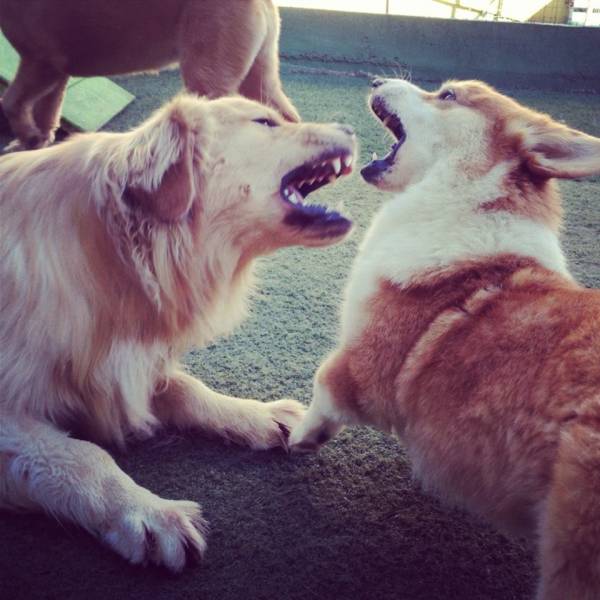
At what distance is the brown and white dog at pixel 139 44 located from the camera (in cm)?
278

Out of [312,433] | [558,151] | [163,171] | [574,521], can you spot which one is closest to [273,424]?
[312,433]

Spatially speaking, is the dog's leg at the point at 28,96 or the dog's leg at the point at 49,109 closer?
the dog's leg at the point at 28,96

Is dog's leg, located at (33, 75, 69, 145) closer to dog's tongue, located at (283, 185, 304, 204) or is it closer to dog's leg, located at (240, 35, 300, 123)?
dog's leg, located at (240, 35, 300, 123)

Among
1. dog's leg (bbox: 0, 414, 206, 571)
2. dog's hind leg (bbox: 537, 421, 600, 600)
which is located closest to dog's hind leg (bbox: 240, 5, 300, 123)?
dog's leg (bbox: 0, 414, 206, 571)

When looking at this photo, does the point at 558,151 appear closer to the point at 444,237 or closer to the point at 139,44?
the point at 444,237

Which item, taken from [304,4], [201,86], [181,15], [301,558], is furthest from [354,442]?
→ [304,4]

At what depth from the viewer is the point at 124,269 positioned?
1.47 m

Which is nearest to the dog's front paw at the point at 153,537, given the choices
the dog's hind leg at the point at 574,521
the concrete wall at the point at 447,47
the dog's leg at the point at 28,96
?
the dog's hind leg at the point at 574,521

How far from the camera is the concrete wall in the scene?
15.4 ft

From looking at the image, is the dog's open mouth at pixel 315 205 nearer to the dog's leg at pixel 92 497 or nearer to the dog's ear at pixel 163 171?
the dog's ear at pixel 163 171

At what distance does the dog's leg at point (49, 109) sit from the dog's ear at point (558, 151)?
244 cm

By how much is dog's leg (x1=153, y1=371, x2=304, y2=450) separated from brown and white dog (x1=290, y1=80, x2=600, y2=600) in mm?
82

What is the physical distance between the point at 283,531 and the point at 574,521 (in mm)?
657

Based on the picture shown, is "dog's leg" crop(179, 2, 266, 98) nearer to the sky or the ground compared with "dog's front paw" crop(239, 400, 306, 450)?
nearer to the sky
